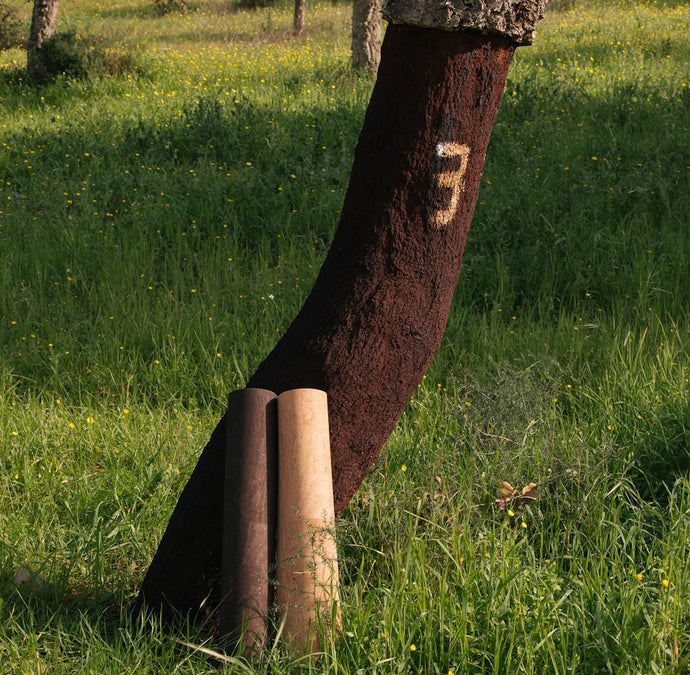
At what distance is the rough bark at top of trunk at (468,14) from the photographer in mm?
2568

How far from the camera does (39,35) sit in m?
12.6

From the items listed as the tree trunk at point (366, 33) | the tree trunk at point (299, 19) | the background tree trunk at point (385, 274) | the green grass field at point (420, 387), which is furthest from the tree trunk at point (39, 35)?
the background tree trunk at point (385, 274)

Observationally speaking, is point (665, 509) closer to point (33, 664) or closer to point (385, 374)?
point (385, 374)

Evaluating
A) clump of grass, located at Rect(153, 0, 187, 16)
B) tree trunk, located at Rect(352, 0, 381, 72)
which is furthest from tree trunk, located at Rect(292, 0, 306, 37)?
clump of grass, located at Rect(153, 0, 187, 16)

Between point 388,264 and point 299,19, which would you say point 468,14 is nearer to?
point 388,264

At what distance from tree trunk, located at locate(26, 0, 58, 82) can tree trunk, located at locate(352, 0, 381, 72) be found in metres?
4.36

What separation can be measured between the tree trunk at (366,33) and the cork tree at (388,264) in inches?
357

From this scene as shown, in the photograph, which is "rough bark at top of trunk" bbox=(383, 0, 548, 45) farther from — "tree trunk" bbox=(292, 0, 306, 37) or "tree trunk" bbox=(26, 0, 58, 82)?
"tree trunk" bbox=(292, 0, 306, 37)

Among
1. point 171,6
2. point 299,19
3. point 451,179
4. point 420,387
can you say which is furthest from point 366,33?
point 171,6

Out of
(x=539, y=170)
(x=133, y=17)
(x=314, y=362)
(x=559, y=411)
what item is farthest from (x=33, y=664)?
(x=133, y=17)

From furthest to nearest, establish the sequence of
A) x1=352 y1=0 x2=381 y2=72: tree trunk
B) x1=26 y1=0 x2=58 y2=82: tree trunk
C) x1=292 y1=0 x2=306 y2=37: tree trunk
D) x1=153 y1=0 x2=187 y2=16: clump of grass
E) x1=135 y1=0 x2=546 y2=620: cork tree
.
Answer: x1=153 y1=0 x2=187 y2=16: clump of grass < x1=292 y1=0 x2=306 y2=37: tree trunk < x1=26 y1=0 x2=58 y2=82: tree trunk < x1=352 y1=0 x2=381 y2=72: tree trunk < x1=135 y1=0 x2=546 y2=620: cork tree

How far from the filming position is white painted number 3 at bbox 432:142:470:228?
2.75 m

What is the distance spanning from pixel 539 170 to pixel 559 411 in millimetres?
3547

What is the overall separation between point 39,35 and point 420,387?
34.2ft
